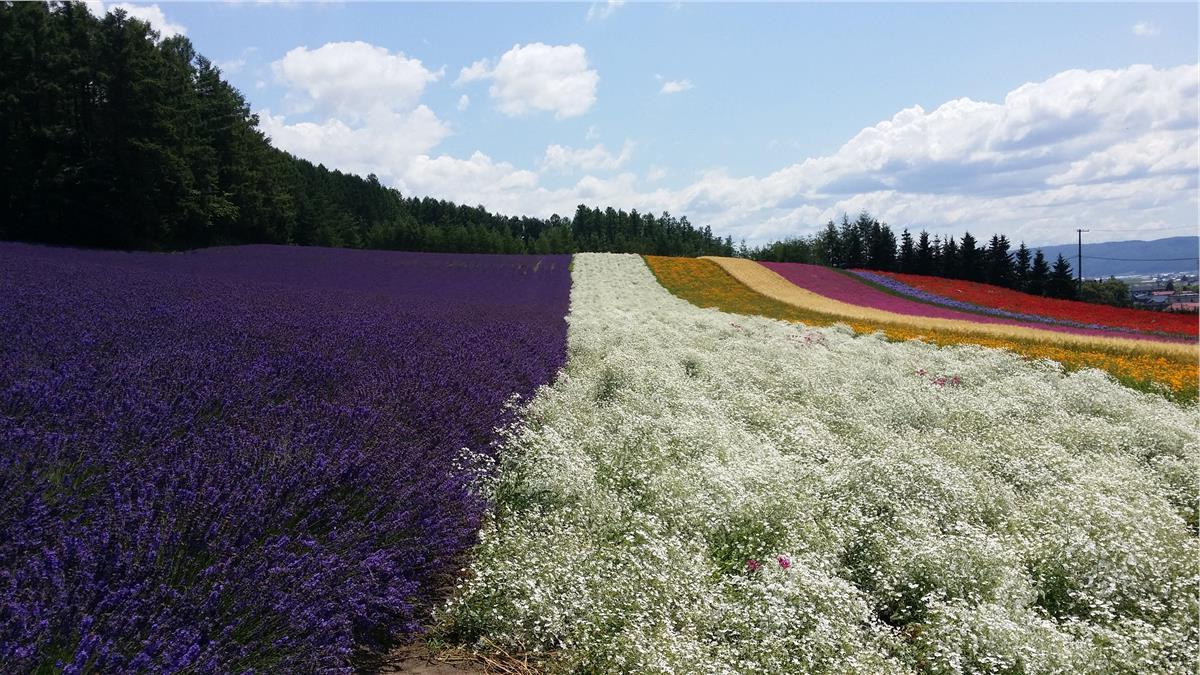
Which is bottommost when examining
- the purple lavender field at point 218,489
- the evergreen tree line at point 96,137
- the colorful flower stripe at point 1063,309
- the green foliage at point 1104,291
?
the green foliage at point 1104,291

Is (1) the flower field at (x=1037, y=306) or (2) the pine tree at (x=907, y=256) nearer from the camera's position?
(1) the flower field at (x=1037, y=306)

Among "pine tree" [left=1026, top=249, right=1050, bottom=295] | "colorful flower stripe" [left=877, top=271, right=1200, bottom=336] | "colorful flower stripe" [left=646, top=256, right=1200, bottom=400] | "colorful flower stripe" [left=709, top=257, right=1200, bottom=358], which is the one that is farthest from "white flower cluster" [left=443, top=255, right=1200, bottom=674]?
"pine tree" [left=1026, top=249, right=1050, bottom=295]

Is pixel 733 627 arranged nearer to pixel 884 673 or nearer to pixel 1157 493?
pixel 884 673

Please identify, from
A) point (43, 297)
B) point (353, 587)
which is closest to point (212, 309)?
point (43, 297)

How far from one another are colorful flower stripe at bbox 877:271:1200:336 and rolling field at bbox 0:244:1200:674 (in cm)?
2298

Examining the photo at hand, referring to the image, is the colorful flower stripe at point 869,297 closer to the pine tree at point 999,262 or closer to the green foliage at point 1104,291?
the pine tree at point 999,262

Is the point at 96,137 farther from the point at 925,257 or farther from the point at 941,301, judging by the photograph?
the point at 925,257

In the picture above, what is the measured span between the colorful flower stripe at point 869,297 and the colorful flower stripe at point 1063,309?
264 centimetres

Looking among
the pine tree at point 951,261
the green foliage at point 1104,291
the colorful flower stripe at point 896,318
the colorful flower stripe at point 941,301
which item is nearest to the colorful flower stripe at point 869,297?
the colorful flower stripe at point 896,318

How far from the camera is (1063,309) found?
30031 mm

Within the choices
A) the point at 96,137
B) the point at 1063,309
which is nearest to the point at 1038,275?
the point at 1063,309

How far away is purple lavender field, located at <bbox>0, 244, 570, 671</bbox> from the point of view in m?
2.00

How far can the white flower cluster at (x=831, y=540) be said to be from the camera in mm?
3156

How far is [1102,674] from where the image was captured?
122 inches
